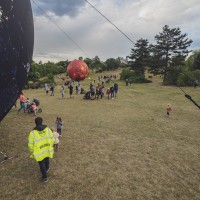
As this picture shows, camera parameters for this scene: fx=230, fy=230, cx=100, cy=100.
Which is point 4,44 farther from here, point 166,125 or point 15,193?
point 166,125

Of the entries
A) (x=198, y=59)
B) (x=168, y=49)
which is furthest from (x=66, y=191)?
(x=198, y=59)

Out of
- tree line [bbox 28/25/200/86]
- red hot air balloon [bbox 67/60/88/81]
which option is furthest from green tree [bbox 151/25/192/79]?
red hot air balloon [bbox 67/60/88/81]

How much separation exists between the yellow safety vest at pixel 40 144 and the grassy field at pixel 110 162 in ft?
2.98

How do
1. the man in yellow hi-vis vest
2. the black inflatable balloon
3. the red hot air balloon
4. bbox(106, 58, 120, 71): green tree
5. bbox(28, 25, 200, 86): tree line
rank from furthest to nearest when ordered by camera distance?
bbox(106, 58, 120, 71): green tree < bbox(28, 25, 200, 86): tree line < the red hot air balloon < the man in yellow hi-vis vest < the black inflatable balloon

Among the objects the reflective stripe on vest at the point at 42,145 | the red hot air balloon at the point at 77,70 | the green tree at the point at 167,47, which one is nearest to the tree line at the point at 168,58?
the green tree at the point at 167,47

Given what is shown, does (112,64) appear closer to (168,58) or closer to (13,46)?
(168,58)

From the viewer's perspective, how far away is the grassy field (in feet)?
20.0

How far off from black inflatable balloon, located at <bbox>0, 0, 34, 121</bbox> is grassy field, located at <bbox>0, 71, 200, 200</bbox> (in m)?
2.90

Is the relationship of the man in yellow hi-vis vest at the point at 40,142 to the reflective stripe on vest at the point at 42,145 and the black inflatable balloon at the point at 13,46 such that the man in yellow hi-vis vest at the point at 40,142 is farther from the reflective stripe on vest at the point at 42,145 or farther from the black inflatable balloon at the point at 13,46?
the black inflatable balloon at the point at 13,46

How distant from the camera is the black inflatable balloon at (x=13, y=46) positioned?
4102 mm

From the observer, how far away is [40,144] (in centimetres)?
615

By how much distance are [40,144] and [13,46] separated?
2.86 meters

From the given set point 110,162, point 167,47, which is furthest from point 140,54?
point 110,162

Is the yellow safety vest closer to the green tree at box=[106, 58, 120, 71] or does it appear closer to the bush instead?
the bush
